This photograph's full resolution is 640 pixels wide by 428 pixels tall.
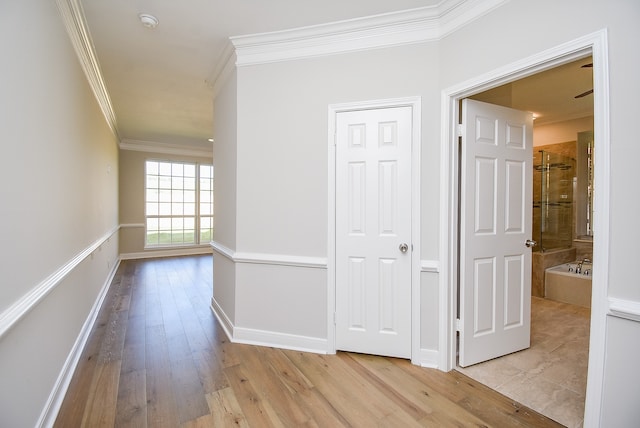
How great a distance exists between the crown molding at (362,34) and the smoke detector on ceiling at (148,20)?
575mm

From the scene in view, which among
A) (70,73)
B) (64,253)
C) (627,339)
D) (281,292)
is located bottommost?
(281,292)

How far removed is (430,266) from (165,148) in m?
6.76

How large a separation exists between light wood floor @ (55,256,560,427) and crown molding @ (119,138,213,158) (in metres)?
4.89

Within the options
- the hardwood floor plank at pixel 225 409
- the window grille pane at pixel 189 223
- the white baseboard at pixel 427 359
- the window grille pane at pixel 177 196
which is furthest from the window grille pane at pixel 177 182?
the white baseboard at pixel 427 359

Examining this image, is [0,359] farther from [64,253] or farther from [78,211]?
[78,211]

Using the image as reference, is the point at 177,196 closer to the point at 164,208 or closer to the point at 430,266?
the point at 164,208

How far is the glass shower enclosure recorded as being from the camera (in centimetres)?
433

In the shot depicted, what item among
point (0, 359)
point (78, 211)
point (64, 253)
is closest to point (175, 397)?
point (0, 359)

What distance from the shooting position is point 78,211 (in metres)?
2.42

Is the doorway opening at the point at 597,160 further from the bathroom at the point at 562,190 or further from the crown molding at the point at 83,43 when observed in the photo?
the crown molding at the point at 83,43

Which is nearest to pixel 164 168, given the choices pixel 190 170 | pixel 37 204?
pixel 190 170

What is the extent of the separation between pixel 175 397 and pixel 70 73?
7.95 feet

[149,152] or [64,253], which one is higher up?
[149,152]

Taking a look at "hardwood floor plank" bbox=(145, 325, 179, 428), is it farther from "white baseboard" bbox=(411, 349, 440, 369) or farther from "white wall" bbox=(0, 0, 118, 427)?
"white baseboard" bbox=(411, 349, 440, 369)
